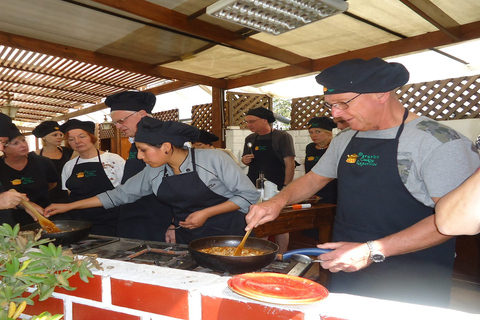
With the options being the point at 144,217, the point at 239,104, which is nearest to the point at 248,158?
the point at 239,104

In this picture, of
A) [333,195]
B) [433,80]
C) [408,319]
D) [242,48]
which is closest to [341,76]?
[408,319]

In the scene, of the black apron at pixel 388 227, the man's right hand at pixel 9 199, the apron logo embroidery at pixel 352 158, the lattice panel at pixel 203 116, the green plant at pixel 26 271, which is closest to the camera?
the green plant at pixel 26 271

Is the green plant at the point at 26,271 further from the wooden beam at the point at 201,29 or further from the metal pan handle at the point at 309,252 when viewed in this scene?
the wooden beam at the point at 201,29

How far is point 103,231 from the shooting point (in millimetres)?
2986

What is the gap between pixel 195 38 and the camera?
5.15 metres

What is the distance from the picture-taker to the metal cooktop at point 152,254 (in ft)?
4.74

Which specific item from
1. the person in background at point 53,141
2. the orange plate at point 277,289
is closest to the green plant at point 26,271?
the orange plate at point 277,289

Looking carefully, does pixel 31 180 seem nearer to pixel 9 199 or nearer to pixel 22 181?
pixel 22 181

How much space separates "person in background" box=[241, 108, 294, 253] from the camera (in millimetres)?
4945

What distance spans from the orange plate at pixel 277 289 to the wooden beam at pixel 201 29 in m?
3.40

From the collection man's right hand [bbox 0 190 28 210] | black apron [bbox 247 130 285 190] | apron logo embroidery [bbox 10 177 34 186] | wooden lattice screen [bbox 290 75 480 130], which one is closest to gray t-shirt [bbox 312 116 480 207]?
man's right hand [bbox 0 190 28 210]

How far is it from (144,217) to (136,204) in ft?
0.36

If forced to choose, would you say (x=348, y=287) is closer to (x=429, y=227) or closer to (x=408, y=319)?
(x=429, y=227)

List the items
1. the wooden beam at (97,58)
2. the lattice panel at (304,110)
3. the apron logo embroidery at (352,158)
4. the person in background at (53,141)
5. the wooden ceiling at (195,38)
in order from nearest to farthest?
1. the apron logo embroidery at (352,158)
2. the wooden ceiling at (195,38)
3. the person in background at (53,141)
4. the wooden beam at (97,58)
5. the lattice panel at (304,110)
